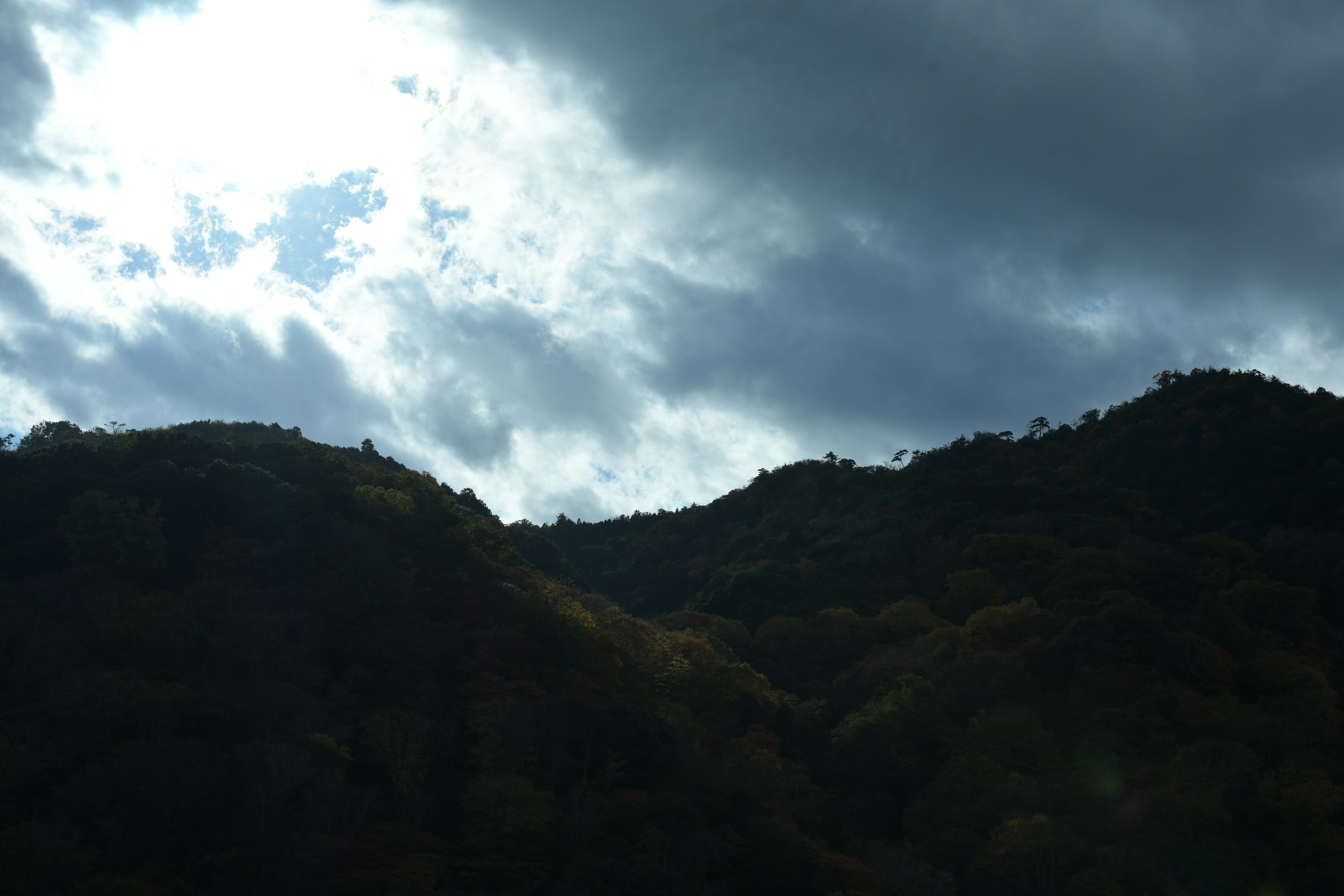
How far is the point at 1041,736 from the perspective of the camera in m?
44.7

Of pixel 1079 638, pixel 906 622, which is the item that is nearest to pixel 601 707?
pixel 1079 638

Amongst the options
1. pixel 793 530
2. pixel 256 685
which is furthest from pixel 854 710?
pixel 793 530

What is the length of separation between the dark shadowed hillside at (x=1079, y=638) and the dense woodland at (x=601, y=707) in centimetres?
24

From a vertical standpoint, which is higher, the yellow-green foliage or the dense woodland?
the yellow-green foliage

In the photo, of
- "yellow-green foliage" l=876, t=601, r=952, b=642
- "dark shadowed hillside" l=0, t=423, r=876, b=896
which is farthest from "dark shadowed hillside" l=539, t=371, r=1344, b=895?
"dark shadowed hillside" l=0, t=423, r=876, b=896

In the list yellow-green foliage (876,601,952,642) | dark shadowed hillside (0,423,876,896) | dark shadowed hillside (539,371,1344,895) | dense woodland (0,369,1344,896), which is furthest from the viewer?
yellow-green foliage (876,601,952,642)

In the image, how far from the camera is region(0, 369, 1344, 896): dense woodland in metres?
30.8

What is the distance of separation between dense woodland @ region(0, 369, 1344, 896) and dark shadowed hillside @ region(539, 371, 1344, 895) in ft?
0.79

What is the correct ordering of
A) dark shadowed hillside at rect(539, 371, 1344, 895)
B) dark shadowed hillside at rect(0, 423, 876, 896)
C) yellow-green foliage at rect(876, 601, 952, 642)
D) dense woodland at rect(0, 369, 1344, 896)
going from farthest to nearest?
yellow-green foliage at rect(876, 601, 952, 642) < dark shadowed hillside at rect(539, 371, 1344, 895) < dense woodland at rect(0, 369, 1344, 896) < dark shadowed hillside at rect(0, 423, 876, 896)

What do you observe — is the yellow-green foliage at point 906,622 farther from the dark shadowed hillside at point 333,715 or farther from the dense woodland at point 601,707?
the dark shadowed hillside at point 333,715

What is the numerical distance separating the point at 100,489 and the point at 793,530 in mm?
62222

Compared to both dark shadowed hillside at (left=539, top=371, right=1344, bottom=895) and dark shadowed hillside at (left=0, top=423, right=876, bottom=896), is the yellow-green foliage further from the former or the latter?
dark shadowed hillside at (left=0, top=423, right=876, bottom=896)

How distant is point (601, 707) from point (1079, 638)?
27178mm

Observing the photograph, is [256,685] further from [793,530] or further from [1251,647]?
[793,530]
